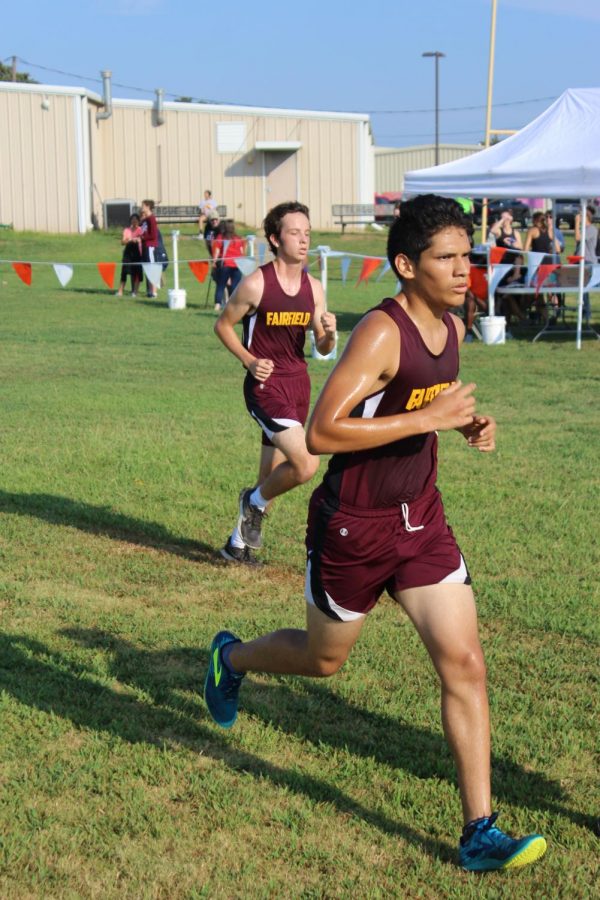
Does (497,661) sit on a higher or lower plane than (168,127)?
lower

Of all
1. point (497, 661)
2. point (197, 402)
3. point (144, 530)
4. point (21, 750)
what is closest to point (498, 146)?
point (197, 402)

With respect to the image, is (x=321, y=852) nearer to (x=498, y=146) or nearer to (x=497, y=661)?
(x=497, y=661)

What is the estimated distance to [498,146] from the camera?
18016 mm

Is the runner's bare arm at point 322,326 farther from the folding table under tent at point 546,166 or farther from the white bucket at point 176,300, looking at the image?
the white bucket at point 176,300

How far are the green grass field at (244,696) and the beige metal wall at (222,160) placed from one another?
35.0 metres

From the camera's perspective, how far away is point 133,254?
25219 mm

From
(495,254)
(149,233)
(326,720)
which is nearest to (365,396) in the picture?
(326,720)

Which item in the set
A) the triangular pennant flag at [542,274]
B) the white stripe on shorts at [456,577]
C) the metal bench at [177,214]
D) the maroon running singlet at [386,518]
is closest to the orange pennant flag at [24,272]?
the triangular pennant flag at [542,274]

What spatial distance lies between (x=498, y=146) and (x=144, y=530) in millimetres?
12559

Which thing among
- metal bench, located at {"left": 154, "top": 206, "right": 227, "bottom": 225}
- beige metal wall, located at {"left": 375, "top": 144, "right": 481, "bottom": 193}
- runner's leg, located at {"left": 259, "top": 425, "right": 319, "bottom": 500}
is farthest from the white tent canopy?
beige metal wall, located at {"left": 375, "top": 144, "right": 481, "bottom": 193}

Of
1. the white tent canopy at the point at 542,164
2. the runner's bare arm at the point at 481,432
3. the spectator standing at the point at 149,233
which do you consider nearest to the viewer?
the runner's bare arm at the point at 481,432

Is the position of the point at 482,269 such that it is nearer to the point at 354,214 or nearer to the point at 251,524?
the point at 251,524

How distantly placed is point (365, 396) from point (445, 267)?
474 millimetres

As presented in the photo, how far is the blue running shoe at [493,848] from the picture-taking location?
339 centimetres
